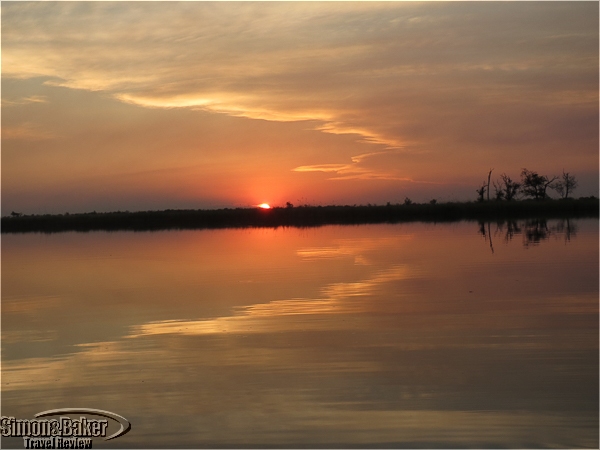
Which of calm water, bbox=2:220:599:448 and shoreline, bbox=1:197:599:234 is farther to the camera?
shoreline, bbox=1:197:599:234

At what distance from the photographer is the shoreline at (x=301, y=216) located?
57.4 meters

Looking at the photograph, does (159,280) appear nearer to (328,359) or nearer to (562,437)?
(328,359)

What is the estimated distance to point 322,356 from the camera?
26.2 feet

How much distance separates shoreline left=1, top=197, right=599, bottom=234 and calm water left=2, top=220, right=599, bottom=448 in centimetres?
3848

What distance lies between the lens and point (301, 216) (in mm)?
64125

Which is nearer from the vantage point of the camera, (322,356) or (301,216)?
(322,356)

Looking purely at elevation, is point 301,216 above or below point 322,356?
above

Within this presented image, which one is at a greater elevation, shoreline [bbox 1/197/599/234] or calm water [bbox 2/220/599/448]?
shoreline [bbox 1/197/599/234]

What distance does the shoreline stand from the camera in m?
57.4

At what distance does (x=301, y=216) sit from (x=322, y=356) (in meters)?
56.2

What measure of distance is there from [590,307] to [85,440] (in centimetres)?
796

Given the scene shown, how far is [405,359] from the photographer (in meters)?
7.75

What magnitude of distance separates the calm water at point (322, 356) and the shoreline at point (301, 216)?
38485 millimetres

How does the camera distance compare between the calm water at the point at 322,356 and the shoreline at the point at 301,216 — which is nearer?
the calm water at the point at 322,356
